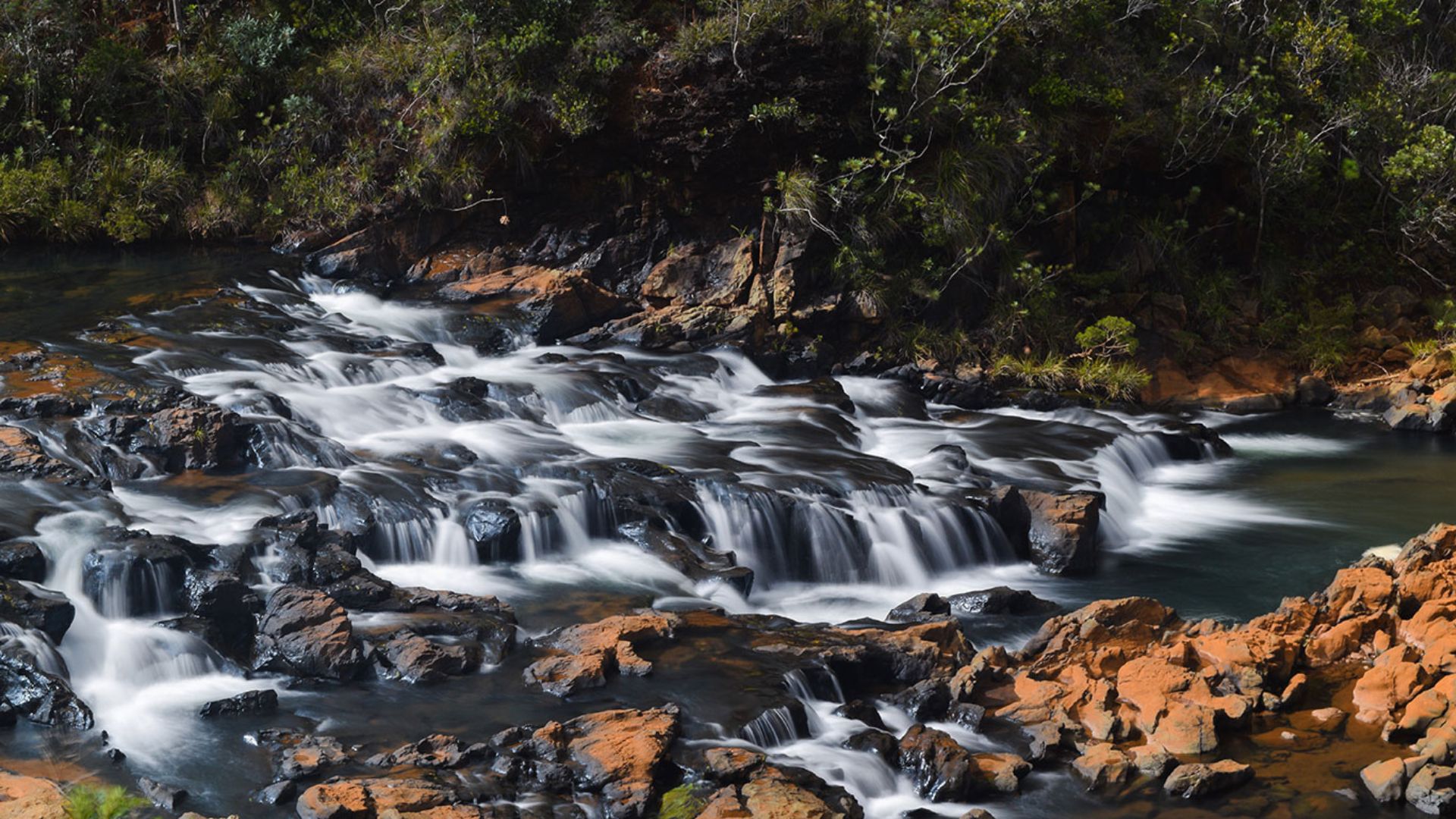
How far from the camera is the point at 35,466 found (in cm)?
1037

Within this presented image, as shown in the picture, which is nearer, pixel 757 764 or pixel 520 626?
pixel 757 764

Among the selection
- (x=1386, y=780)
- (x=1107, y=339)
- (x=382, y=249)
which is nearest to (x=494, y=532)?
(x=1386, y=780)

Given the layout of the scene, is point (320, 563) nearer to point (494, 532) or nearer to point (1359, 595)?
point (494, 532)

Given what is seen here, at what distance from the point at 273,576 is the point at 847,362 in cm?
905

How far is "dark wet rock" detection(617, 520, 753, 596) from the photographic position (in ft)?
33.9

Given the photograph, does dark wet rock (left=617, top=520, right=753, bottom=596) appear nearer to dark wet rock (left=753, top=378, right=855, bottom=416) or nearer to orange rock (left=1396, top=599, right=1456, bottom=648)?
dark wet rock (left=753, top=378, right=855, bottom=416)

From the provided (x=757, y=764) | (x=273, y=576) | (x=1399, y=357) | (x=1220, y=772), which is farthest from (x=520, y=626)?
(x=1399, y=357)

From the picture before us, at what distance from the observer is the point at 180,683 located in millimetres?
8281

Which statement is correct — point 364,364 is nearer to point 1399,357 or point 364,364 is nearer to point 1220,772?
point 1220,772

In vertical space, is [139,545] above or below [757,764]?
above

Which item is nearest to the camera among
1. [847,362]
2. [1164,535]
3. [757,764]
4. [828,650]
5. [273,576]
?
[757,764]

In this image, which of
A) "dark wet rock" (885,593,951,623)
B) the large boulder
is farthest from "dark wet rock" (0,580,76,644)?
"dark wet rock" (885,593,951,623)

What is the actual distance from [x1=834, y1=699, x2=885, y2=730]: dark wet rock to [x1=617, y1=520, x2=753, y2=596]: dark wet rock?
2.09 metres

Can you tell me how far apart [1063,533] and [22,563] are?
794 cm
